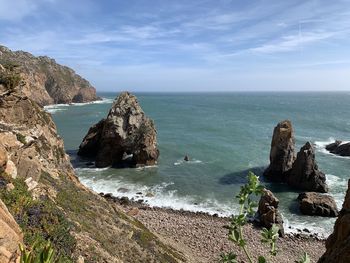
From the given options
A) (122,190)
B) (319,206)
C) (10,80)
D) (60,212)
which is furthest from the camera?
(122,190)

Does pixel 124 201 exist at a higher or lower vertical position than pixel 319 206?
lower

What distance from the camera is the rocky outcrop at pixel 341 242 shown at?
9578 mm

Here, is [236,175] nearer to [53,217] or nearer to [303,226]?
[303,226]

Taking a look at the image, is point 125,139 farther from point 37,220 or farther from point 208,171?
point 37,220

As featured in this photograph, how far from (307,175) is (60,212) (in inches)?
1658

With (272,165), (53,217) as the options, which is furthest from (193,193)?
(53,217)

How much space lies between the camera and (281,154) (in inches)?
2232

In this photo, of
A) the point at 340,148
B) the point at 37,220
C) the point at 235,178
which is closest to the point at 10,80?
the point at 37,220

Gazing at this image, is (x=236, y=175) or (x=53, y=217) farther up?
(x=53, y=217)

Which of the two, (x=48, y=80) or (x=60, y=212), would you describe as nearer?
(x=60, y=212)

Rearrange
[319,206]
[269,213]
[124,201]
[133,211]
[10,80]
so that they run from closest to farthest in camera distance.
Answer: [10,80] < [269,213] < [133,211] < [319,206] < [124,201]

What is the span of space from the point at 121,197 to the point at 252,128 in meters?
66.9

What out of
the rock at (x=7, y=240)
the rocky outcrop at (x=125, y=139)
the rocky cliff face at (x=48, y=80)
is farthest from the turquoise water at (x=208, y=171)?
the rocky cliff face at (x=48, y=80)

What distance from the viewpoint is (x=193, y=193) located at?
50.4m
